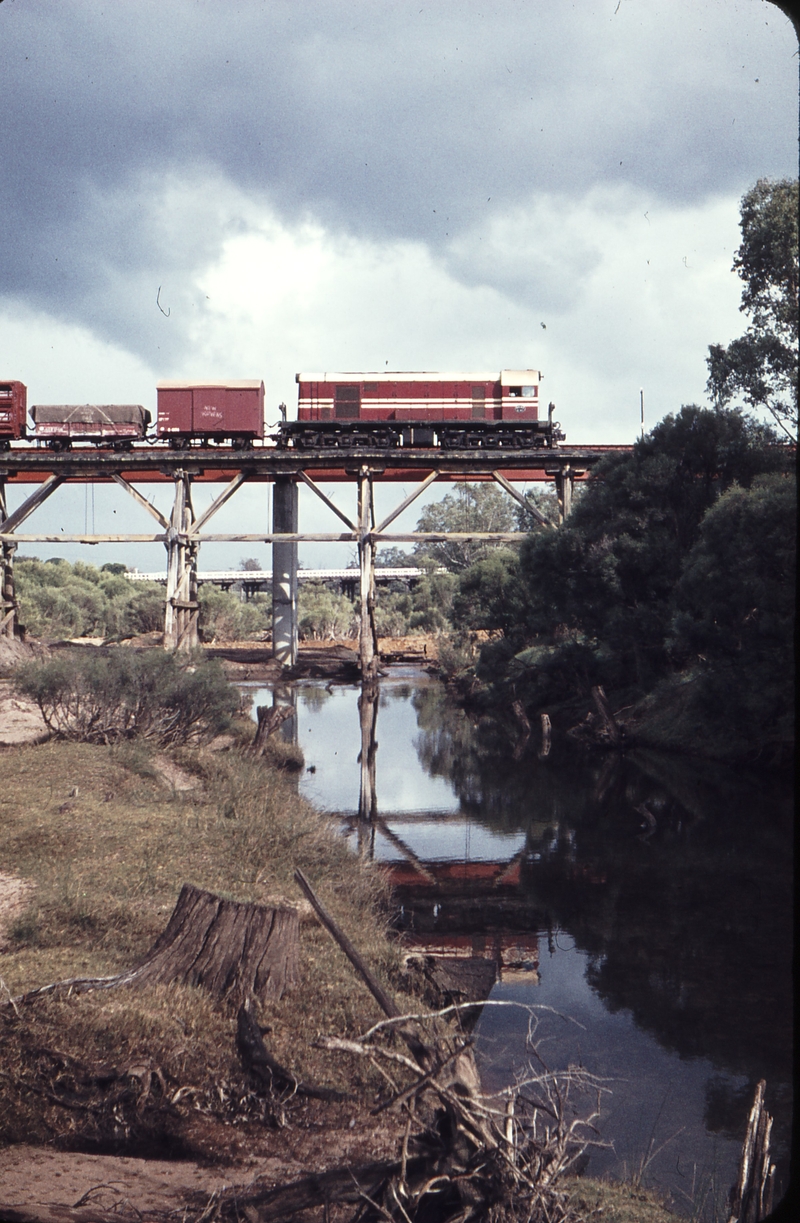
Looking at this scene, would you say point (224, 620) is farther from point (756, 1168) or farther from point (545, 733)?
point (756, 1168)

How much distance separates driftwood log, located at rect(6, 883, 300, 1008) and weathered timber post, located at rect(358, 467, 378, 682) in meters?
24.3

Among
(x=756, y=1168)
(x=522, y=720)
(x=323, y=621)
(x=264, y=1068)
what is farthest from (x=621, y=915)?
(x=323, y=621)

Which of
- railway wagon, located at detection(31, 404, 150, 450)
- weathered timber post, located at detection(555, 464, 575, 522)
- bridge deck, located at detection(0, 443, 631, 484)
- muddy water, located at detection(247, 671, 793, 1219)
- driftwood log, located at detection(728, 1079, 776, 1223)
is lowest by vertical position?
muddy water, located at detection(247, 671, 793, 1219)

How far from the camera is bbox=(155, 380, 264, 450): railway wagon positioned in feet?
100

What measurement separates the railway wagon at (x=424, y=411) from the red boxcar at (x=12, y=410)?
8.17 m

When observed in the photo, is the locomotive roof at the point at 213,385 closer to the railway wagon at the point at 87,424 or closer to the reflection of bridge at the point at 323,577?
the railway wagon at the point at 87,424

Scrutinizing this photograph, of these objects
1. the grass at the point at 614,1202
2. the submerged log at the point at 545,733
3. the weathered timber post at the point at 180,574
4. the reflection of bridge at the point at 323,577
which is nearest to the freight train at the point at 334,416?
the weathered timber post at the point at 180,574

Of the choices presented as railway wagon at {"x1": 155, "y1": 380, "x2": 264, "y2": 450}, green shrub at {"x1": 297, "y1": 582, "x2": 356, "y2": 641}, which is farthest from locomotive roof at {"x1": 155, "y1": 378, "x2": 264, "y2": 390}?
green shrub at {"x1": 297, "y1": 582, "x2": 356, "y2": 641}

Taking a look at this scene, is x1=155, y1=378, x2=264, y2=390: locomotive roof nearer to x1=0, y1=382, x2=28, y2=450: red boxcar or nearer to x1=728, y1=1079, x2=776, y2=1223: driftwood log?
x1=0, y1=382, x2=28, y2=450: red boxcar

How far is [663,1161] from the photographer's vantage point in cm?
638

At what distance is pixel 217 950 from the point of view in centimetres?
677

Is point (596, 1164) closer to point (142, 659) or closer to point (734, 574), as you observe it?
point (142, 659)

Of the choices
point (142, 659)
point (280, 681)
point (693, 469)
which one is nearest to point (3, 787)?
point (142, 659)

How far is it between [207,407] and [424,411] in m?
6.90
